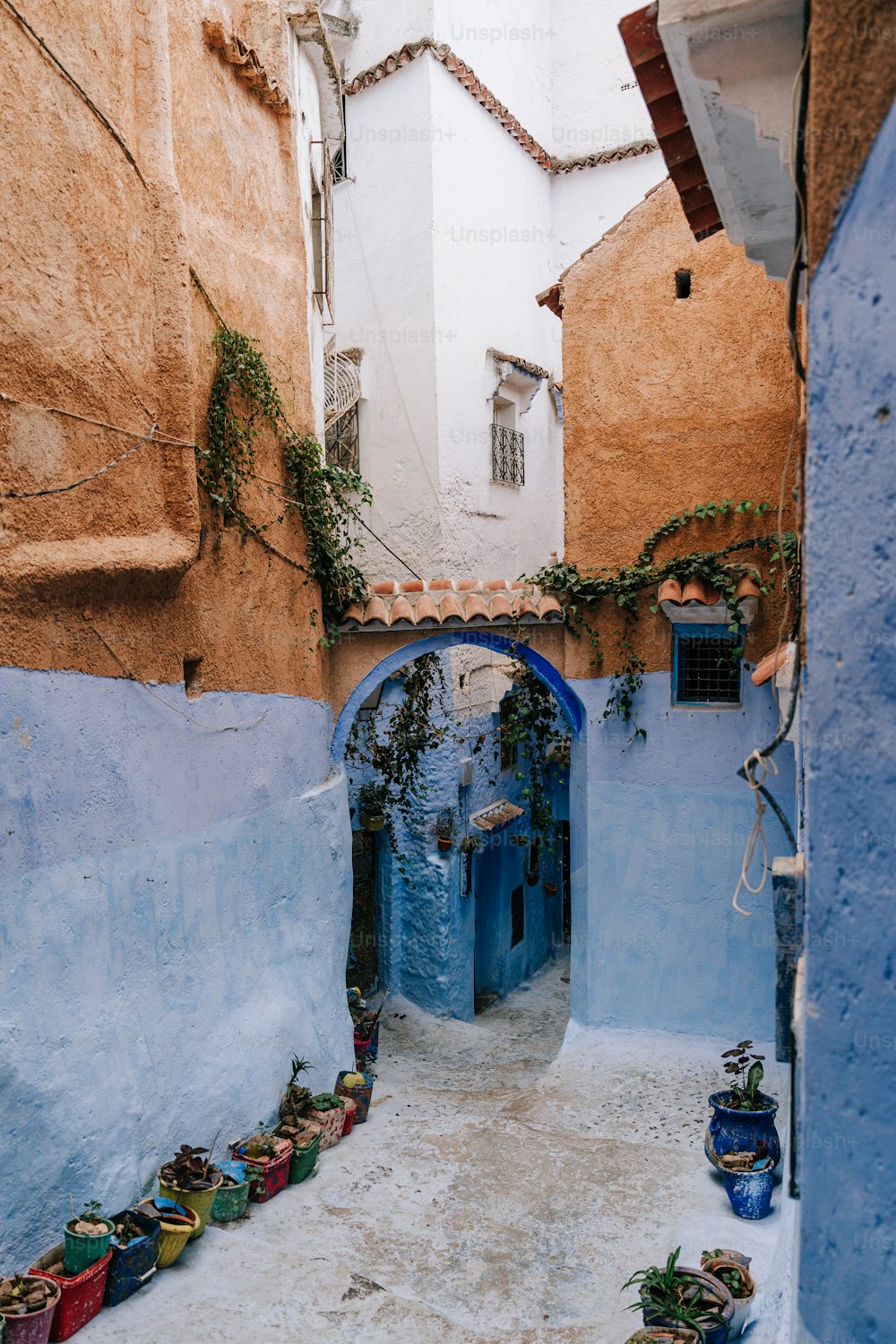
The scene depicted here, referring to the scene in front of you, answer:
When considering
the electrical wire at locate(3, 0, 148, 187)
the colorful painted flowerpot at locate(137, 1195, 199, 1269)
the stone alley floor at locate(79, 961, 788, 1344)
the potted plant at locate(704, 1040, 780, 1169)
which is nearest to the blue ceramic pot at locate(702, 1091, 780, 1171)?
the potted plant at locate(704, 1040, 780, 1169)

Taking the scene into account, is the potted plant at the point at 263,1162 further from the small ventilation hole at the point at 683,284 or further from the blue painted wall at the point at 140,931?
the small ventilation hole at the point at 683,284

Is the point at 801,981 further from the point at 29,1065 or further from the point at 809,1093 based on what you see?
the point at 29,1065

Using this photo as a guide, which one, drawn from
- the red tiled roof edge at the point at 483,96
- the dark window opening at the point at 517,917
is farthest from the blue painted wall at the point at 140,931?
the red tiled roof edge at the point at 483,96

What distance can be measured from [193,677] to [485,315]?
9394 mm

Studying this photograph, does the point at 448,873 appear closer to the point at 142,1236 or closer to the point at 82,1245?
the point at 142,1236

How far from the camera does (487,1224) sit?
7.16 m

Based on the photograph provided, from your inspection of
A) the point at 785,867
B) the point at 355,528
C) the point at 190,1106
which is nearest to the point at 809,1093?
the point at 785,867

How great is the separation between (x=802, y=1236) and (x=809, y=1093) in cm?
37

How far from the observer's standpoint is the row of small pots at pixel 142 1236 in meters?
5.24

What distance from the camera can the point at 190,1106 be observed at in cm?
688

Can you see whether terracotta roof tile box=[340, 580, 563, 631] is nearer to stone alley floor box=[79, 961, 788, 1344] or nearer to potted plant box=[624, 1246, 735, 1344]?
stone alley floor box=[79, 961, 788, 1344]

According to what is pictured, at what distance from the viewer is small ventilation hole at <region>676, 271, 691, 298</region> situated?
955 cm

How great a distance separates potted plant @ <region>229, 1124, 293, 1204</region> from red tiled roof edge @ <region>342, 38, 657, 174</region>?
1271 cm

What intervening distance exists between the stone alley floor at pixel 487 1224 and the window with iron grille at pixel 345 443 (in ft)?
27.0
